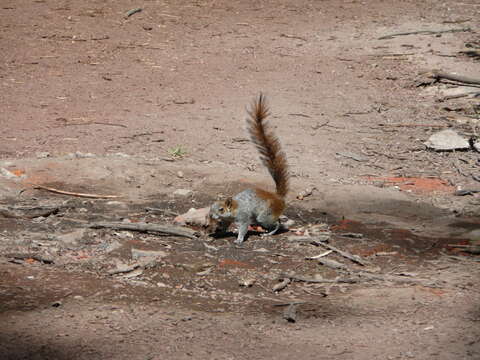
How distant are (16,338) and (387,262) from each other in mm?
2685

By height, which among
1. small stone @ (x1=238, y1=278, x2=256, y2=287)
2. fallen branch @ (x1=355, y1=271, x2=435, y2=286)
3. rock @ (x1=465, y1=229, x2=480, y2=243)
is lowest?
small stone @ (x1=238, y1=278, x2=256, y2=287)

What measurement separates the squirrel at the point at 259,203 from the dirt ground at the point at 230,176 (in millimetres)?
171

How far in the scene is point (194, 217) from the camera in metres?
5.69

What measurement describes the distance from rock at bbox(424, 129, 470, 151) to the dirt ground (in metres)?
0.10

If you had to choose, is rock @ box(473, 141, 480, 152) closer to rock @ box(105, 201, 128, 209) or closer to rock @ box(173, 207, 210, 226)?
rock @ box(173, 207, 210, 226)

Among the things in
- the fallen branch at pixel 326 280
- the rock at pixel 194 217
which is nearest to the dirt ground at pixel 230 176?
the fallen branch at pixel 326 280

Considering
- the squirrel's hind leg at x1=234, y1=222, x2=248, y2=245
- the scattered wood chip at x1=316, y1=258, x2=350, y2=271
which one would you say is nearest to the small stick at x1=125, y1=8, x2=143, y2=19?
the squirrel's hind leg at x1=234, y1=222, x2=248, y2=245

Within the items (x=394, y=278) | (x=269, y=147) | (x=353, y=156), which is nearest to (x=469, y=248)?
(x=394, y=278)

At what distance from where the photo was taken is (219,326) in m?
3.97

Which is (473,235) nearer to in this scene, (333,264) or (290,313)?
(333,264)

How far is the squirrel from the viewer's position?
17.6ft

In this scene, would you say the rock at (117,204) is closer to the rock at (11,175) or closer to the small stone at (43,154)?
the rock at (11,175)

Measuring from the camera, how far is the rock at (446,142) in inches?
323

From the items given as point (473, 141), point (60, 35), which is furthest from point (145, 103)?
point (473, 141)
